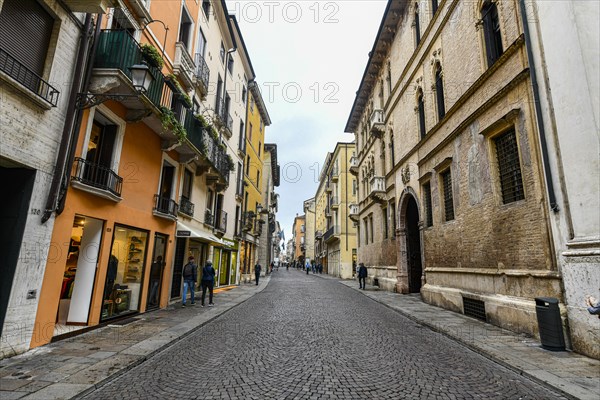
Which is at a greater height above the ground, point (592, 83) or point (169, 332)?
point (592, 83)

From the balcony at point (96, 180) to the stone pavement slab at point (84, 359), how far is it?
324 cm

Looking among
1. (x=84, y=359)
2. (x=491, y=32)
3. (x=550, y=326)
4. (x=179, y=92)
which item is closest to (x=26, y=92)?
(x=84, y=359)

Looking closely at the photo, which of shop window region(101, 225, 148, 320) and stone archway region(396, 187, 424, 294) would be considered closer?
shop window region(101, 225, 148, 320)

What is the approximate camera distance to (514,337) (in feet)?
23.6

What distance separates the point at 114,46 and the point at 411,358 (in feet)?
30.4

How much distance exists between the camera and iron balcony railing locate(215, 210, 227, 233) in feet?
62.5

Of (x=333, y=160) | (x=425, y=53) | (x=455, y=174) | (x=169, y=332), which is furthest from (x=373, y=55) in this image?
(x=333, y=160)

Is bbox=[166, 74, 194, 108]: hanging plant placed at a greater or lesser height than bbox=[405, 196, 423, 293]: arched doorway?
greater

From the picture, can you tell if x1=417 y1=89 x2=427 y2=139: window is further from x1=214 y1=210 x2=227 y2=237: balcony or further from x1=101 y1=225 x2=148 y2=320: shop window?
x1=101 y1=225 x2=148 y2=320: shop window

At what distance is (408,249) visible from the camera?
17.0m

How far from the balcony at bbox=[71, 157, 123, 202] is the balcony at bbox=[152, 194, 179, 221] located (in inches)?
80.9

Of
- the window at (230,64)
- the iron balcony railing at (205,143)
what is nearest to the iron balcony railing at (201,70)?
the iron balcony railing at (205,143)

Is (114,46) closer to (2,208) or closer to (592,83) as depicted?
(2,208)

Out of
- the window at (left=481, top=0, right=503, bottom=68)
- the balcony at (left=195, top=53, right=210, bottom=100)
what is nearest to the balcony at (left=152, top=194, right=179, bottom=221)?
the balcony at (left=195, top=53, right=210, bottom=100)
